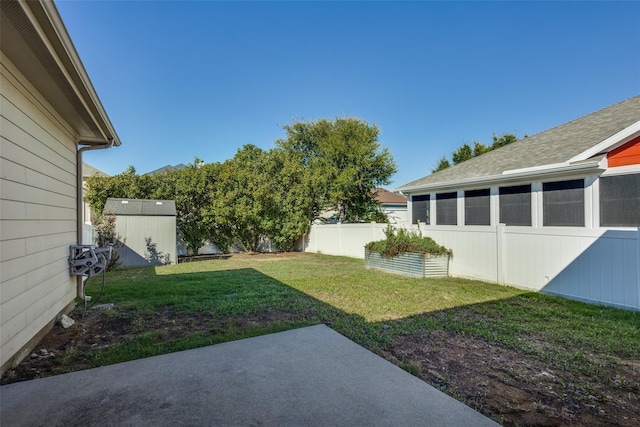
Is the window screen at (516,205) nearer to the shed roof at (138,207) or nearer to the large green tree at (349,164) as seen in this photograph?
the large green tree at (349,164)

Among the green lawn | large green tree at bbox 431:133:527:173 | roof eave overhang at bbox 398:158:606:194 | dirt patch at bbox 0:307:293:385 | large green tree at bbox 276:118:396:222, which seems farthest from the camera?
large green tree at bbox 431:133:527:173

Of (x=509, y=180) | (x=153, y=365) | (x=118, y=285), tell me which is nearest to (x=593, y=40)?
(x=509, y=180)

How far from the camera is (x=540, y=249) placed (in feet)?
20.0

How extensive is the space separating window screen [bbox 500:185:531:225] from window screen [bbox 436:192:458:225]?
1382 millimetres

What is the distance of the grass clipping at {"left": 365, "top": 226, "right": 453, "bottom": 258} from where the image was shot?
7777 mm

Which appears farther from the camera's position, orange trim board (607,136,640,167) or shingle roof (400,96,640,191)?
shingle roof (400,96,640,191)

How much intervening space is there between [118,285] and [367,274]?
5.80 meters

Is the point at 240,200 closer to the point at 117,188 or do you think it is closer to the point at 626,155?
the point at 117,188

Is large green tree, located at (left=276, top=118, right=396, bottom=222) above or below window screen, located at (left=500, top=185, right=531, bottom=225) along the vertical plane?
above

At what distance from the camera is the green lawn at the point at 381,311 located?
135 inches

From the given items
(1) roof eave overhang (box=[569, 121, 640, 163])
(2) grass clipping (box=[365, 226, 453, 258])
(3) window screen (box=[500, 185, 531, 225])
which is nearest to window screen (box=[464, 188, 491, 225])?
(3) window screen (box=[500, 185, 531, 225])

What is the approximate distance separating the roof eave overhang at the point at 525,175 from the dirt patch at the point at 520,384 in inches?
169

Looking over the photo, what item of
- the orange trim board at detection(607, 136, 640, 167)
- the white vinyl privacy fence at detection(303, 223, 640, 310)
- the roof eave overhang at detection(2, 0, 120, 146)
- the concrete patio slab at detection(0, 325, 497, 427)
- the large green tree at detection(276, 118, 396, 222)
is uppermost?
the large green tree at detection(276, 118, 396, 222)

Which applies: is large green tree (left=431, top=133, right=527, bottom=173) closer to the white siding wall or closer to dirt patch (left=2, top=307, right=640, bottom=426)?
dirt patch (left=2, top=307, right=640, bottom=426)
